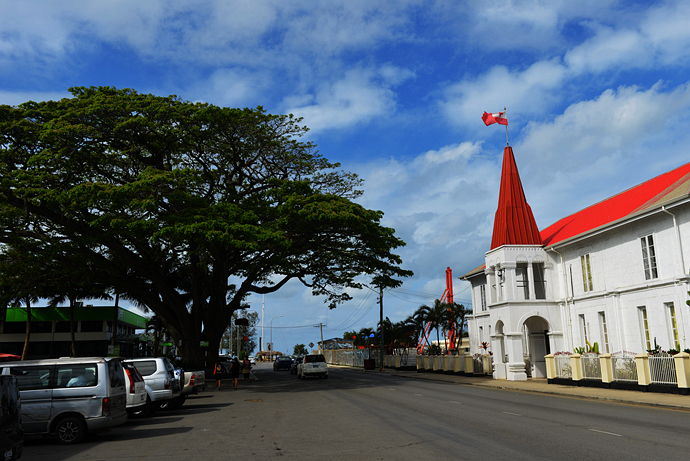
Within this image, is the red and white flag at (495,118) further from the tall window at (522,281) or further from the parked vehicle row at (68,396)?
the parked vehicle row at (68,396)

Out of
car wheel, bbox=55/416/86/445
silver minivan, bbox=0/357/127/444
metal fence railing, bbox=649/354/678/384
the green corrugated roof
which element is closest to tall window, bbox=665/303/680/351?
metal fence railing, bbox=649/354/678/384

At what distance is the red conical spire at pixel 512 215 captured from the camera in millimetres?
33156

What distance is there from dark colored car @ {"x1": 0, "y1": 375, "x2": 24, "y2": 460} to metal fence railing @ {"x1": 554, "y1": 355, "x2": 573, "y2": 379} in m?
23.6

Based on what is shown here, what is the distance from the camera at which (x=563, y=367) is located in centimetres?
2680

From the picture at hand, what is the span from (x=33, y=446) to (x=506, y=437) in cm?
952

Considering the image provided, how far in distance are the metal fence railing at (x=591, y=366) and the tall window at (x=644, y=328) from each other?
2228mm

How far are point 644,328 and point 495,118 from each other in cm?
1594

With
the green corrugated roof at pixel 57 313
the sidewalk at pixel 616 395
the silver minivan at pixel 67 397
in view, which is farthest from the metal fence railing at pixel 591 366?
the green corrugated roof at pixel 57 313

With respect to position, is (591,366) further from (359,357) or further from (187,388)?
(359,357)

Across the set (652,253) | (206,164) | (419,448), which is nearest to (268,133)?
(206,164)

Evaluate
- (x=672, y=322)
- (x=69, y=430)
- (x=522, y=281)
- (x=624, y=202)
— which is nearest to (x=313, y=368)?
(x=522, y=281)

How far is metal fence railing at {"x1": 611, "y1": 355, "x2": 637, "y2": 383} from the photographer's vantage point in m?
22.2

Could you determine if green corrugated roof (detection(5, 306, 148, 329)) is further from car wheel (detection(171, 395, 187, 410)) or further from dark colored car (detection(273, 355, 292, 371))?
car wheel (detection(171, 395, 187, 410))

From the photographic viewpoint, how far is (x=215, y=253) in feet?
99.7
